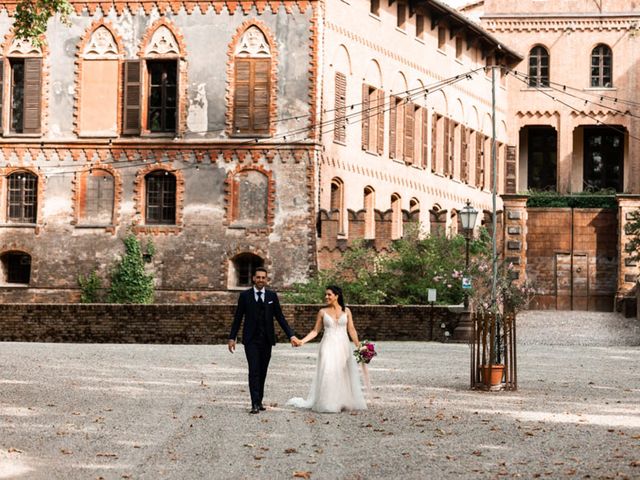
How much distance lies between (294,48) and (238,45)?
1.66 metres

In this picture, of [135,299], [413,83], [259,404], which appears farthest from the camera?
[413,83]

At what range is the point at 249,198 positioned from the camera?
38.3 metres

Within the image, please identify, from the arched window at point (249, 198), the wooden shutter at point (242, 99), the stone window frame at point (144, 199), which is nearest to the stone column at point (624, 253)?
the arched window at point (249, 198)

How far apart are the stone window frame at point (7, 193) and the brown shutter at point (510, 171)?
65.1 ft

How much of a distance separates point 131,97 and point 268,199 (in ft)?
16.9

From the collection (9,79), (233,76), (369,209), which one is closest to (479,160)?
(369,209)

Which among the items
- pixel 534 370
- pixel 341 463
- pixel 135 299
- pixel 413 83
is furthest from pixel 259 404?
pixel 413 83

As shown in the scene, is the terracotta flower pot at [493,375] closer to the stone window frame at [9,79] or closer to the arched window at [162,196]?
the arched window at [162,196]

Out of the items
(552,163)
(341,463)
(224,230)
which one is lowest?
(341,463)

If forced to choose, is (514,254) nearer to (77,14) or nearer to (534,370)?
(77,14)

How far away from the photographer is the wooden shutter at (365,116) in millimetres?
41481

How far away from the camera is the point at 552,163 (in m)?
56.2

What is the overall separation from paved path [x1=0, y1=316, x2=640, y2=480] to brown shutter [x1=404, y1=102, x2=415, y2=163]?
21988 millimetres

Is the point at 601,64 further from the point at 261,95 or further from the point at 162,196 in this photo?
the point at 162,196
